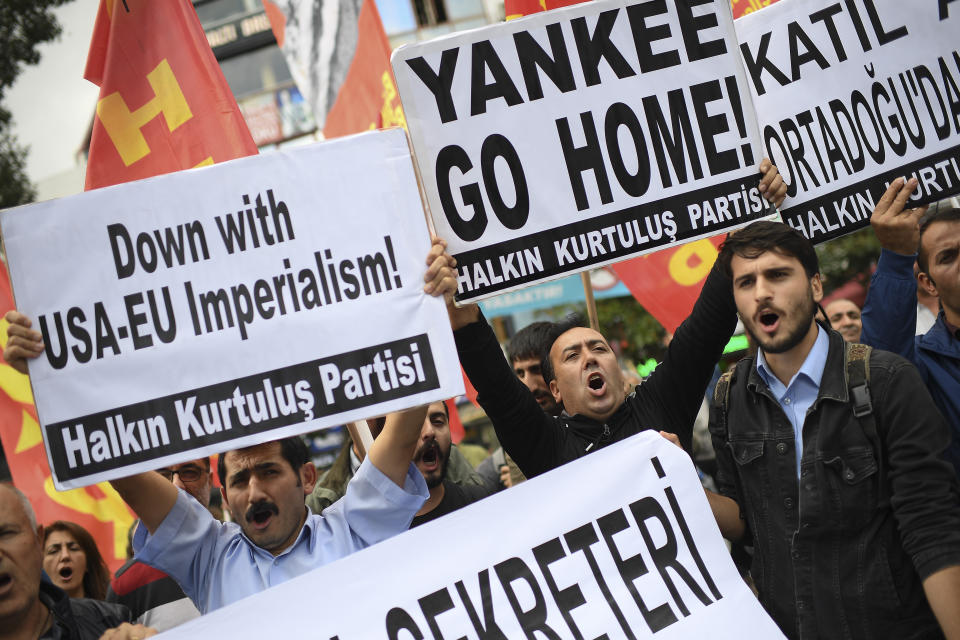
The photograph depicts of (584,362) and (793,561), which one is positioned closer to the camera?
(793,561)

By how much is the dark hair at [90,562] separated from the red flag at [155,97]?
175 centimetres

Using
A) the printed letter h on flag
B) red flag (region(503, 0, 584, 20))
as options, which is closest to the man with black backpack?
red flag (region(503, 0, 584, 20))

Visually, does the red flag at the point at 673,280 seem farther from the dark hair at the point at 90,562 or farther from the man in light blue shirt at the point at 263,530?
the dark hair at the point at 90,562

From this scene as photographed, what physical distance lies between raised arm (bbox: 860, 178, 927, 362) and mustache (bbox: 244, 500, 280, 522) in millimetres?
1963

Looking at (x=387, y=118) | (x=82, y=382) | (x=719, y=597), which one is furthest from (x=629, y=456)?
(x=387, y=118)

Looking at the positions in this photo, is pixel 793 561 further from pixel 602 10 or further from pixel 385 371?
pixel 602 10

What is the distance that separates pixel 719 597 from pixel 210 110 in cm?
266

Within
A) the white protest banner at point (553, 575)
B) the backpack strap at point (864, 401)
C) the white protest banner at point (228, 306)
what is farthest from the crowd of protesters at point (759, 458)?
the white protest banner at point (553, 575)

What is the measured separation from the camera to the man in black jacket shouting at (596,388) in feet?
9.27

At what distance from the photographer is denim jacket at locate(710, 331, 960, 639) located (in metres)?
2.30

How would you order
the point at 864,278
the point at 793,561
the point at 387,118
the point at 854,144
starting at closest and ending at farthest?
the point at 793,561 → the point at 854,144 → the point at 387,118 → the point at 864,278

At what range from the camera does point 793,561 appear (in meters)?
2.46

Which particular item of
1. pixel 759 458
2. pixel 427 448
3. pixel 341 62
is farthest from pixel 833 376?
pixel 341 62

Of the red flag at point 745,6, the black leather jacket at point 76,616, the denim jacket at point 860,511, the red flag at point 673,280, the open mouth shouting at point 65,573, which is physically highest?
the red flag at point 745,6
